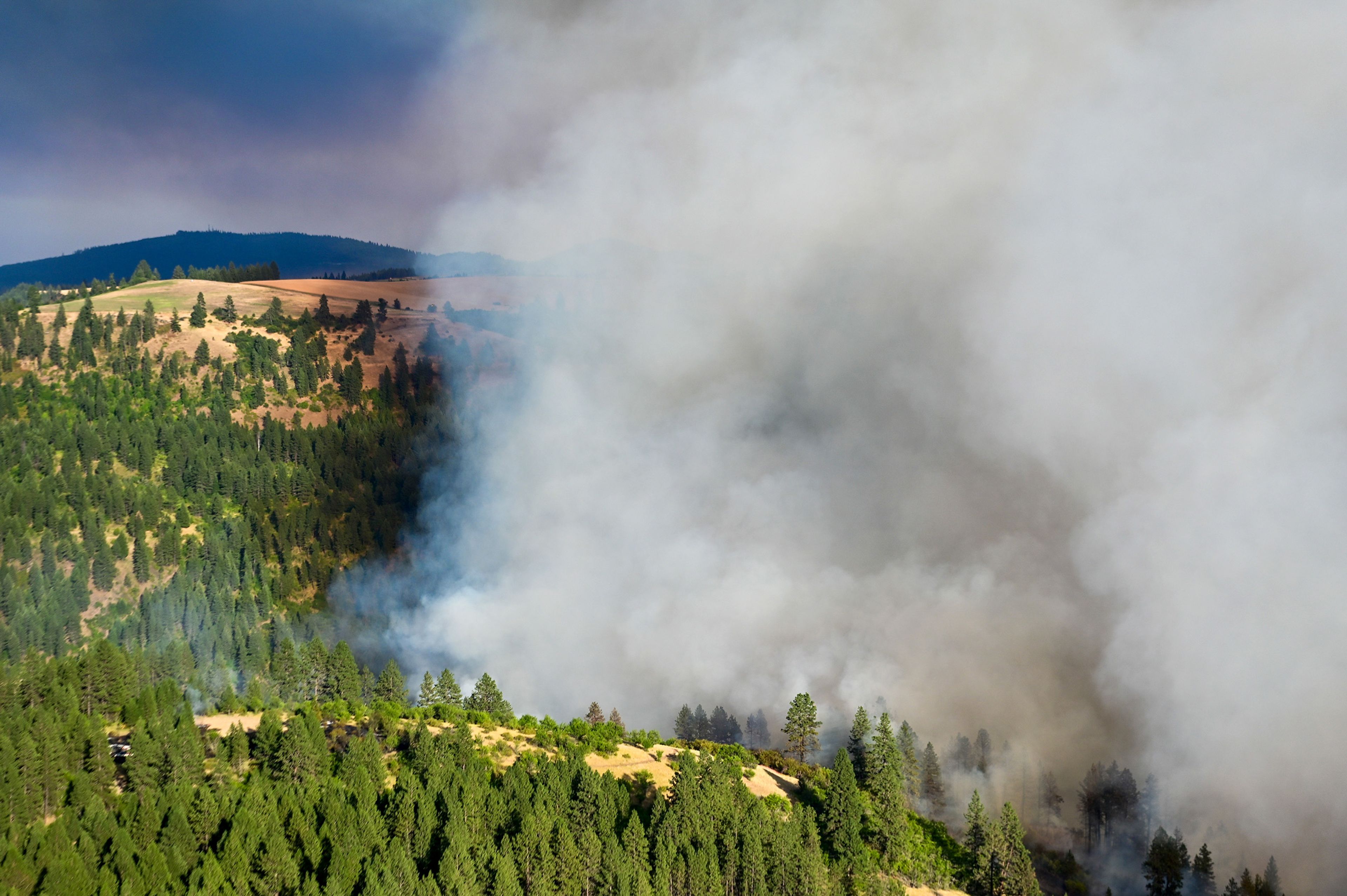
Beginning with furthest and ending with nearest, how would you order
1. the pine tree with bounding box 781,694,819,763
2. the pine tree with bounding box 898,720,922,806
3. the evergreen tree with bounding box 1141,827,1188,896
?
the pine tree with bounding box 898,720,922,806, the pine tree with bounding box 781,694,819,763, the evergreen tree with bounding box 1141,827,1188,896

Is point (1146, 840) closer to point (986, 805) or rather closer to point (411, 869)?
point (986, 805)

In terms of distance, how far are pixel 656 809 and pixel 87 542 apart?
488 ft

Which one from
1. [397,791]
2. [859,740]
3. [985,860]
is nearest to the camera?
[397,791]

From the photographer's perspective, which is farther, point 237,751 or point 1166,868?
point 1166,868

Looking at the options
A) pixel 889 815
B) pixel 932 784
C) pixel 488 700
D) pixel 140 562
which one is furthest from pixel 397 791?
pixel 140 562

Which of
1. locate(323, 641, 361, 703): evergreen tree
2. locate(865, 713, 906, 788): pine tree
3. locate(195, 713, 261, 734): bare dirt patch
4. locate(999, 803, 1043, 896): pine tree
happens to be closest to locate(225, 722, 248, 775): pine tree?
locate(195, 713, 261, 734): bare dirt patch

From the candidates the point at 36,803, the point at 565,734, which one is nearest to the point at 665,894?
the point at 565,734

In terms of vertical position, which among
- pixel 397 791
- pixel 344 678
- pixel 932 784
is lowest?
pixel 932 784

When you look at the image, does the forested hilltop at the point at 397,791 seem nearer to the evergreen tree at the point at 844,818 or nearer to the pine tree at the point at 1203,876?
the evergreen tree at the point at 844,818

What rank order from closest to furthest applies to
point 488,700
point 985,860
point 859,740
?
point 985,860, point 859,740, point 488,700

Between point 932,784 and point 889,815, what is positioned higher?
point 889,815

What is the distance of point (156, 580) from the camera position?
179 m

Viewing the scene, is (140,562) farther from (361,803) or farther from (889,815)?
(889,815)

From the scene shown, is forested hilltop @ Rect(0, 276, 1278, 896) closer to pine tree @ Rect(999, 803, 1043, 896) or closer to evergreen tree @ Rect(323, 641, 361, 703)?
pine tree @ Rect(999, 803, 1043, 896)
